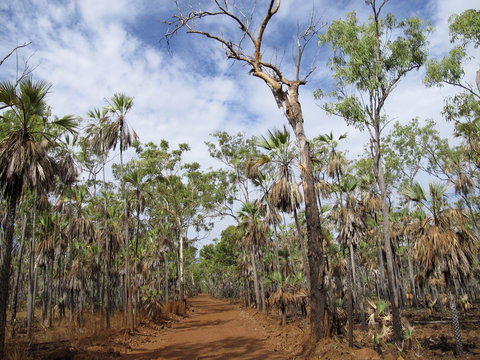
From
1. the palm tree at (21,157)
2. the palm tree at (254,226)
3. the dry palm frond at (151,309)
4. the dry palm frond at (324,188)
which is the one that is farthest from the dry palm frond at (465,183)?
the palm tree at (21,157)

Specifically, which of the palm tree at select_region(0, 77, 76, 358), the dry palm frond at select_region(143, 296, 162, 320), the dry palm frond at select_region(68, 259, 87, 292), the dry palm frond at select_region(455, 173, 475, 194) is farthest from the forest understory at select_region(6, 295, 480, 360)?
the dry palm frond at select_region(455, 173, 475, 194)

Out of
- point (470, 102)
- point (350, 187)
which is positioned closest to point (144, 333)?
point (350, 187)

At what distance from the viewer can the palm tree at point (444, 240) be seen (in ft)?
36.0

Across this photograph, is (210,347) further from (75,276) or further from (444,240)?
(75,276)

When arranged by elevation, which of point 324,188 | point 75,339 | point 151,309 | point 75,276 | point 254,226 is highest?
point 324,188

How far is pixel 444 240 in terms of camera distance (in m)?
11.0

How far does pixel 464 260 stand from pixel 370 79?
749 cm

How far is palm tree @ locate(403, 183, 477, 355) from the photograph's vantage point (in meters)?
11.0

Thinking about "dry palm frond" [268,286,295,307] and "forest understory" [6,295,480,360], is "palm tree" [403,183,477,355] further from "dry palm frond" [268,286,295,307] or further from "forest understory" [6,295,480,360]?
"dry palm frond" [268,286,295,307]

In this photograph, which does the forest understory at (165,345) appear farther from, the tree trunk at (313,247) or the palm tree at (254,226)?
the palm tree at (254,226)

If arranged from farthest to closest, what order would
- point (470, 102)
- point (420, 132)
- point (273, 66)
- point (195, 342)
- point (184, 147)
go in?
point (184, 147) → point (420, 132) → point (470, 102) → point (195, 342) → point (273, 66)

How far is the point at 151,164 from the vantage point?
27562mm

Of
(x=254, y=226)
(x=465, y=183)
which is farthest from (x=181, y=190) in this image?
(x=465, y=183)

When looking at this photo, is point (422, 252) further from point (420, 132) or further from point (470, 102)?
point (420, 132)
